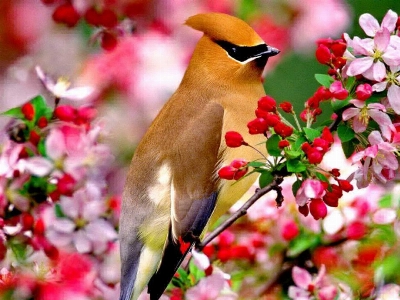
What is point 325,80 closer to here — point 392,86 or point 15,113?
point 392,86

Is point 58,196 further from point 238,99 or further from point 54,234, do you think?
point 238,99

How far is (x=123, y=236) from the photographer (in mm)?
1035

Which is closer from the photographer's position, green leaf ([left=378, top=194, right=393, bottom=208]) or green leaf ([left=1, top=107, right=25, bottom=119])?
green leaf ([left=1, top=107, right=25, bottom=119])

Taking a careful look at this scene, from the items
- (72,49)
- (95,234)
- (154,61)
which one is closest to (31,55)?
(72,49)

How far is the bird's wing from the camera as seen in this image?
1.00 meters

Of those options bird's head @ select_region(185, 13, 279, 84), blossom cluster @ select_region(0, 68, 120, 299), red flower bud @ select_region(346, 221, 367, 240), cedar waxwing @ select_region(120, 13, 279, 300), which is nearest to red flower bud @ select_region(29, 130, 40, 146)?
blossom cluster @ select_region(0, 68, 120, 299)

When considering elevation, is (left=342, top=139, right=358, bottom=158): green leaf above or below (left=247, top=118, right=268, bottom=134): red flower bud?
below

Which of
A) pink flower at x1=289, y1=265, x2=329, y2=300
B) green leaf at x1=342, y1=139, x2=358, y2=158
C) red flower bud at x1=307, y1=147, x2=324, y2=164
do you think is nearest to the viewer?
red flower bud at x1=307, y1=147, x2=324, y2=164

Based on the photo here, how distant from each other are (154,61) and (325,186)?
35cm

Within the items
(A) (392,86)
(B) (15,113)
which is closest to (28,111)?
(B) (15,113)

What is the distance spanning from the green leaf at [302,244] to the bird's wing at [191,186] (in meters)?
0.19

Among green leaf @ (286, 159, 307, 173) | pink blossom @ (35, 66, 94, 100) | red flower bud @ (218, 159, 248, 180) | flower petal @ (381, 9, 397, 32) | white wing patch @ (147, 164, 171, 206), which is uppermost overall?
flower petal @ (381, 9, 397, 32)

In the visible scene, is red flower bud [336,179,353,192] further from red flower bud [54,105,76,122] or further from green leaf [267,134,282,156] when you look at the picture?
red flower bud [54,105,76,122]

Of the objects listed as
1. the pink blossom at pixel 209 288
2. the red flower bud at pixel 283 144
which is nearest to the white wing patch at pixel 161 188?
the pink blossom at pixel 209 288
